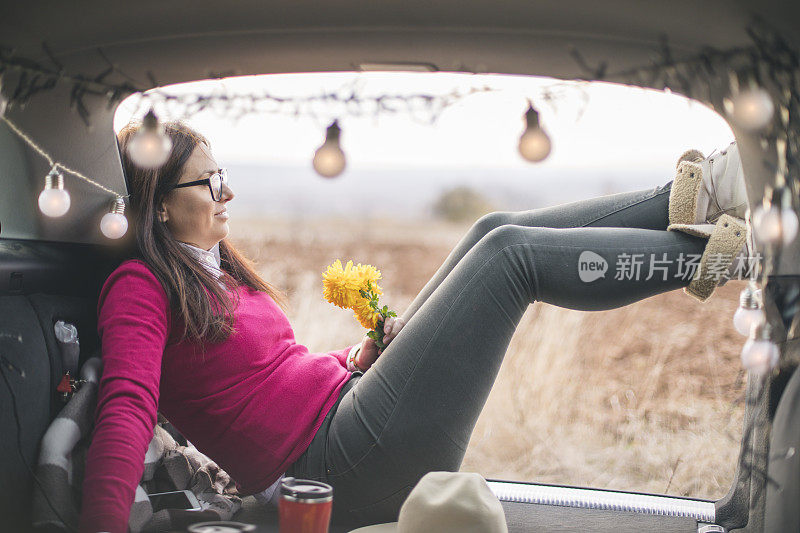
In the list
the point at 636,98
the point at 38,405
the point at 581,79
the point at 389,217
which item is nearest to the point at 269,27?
the point at 581,79

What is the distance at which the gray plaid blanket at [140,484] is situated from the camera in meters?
1.26

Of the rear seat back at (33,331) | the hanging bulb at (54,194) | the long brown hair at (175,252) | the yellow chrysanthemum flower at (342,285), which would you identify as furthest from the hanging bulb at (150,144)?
the yellow chrysanthemum flower at (342,285)

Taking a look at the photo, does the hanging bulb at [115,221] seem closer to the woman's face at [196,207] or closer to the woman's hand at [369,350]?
the woman's face at [196,207]

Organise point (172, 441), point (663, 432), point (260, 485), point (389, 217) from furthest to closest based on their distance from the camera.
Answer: point (389, 217) → point (663, 432) → point (172, 441) → point (260, 485)

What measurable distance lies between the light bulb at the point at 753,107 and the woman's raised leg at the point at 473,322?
241mm

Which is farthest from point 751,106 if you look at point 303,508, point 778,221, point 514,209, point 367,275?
point 514,209

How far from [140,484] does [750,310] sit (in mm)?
1212

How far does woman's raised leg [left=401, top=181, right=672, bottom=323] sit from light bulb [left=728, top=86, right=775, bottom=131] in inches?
13.5

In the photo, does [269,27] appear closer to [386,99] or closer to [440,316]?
[386,99]

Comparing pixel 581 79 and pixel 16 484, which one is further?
Result: pixel 16 484

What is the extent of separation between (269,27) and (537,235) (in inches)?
24.6

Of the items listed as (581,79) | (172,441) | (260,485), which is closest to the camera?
(581,79)

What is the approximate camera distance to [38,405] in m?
1.33

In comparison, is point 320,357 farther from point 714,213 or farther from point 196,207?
point 714,213
